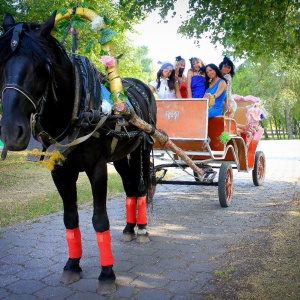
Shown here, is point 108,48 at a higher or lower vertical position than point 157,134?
higher

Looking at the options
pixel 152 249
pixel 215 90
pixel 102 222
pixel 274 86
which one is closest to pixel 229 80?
pixel 215 90

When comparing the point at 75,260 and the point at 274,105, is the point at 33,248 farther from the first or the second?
the point at 274,105

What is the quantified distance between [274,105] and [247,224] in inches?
1246

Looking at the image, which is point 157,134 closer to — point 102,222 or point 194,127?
point 102,222

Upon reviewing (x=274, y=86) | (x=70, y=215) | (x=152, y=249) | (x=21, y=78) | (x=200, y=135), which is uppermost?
(x=274, y=86)

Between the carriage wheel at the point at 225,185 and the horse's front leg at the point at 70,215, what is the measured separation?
10.1 ft

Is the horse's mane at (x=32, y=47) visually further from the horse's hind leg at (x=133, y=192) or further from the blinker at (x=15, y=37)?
the horse's hind leg at (x=133, y=192)

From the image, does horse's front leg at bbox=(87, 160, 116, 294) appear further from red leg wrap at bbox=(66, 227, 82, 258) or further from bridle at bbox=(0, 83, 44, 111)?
bridle at bbox=(0, 83, 44, 111)

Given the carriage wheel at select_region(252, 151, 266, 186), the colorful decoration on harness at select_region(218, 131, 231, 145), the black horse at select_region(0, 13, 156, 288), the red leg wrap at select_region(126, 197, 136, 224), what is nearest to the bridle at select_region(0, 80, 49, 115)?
the black horse at select_region(0, 13, 156, 288)

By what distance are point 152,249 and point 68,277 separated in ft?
3.92

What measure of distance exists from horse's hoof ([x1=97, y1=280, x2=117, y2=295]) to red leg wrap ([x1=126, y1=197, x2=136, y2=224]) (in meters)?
1.49

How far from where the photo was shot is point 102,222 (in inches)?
134

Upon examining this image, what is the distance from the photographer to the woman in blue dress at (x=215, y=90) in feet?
20.9

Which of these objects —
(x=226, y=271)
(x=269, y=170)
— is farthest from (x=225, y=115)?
(x=269, y=170)
